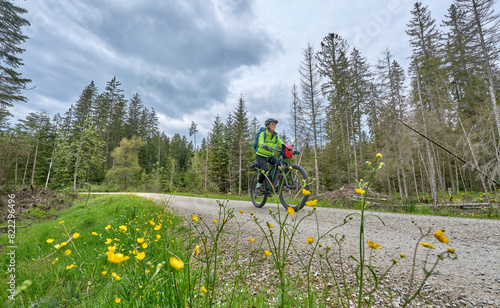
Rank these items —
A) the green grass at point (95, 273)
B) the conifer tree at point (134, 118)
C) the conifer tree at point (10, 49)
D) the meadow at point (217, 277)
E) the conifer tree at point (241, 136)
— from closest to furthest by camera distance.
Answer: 1. the meadow at point (217, 277)
2. the green grass at point (95, 273)
3. the conifer tree at point (10, 49)
4. the conifer tree at point (241, 136)
5. the conifer tree at point (134, 118)

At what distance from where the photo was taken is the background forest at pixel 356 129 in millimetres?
13000

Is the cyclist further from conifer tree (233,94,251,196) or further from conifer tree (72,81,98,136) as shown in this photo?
conifer tree (72,81,98,136)

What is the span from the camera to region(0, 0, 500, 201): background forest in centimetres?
1300

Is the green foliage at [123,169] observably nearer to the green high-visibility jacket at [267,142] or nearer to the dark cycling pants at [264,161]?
the dark cycling pants at [264,161]

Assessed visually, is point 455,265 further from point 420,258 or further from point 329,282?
point 329,282

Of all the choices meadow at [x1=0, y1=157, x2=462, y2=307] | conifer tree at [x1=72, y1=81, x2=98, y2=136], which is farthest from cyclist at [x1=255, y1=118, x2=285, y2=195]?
conifer tree at [x1=72, y1=81, x2=98, y2=136]

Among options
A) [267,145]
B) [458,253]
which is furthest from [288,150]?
[458,253]

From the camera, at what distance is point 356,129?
23.9m

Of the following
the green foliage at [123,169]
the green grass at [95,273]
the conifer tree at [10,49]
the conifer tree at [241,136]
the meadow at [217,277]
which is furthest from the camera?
the green foliage at [123,169]

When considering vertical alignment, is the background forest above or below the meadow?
above

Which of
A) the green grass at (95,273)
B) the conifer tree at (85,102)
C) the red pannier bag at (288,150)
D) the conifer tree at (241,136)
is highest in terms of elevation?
the conifer tree at (85,102)

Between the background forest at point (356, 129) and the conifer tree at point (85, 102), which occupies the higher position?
the conifer tree at point (85, 102)

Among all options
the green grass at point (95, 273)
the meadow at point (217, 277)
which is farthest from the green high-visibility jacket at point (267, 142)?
the meadow at point (217, 277)

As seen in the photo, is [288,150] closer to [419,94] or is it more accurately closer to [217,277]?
[217,277]
